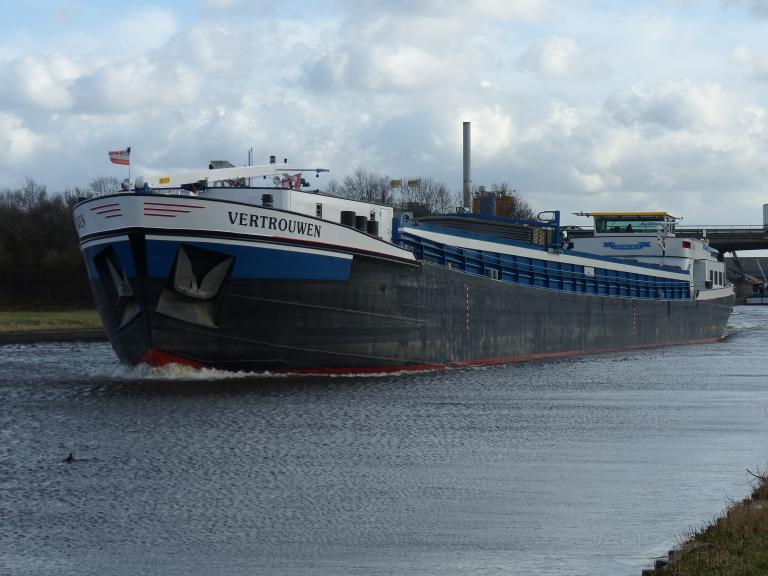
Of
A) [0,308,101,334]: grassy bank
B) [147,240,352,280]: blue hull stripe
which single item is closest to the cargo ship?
[147,240,352,280]: blue hull stripe

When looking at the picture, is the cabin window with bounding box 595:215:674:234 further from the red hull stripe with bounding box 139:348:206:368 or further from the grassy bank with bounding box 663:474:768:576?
the grassy bank with bounding box 663:474:768:576

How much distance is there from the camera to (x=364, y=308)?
26.2 m

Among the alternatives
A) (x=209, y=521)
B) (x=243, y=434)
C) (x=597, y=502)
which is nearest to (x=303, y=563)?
(x=209, y=521)

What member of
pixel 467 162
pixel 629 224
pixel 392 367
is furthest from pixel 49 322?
pixel 392 367

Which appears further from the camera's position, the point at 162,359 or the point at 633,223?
the point at 633,223

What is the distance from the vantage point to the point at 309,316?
24.8 metres

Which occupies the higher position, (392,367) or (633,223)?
(633,223)

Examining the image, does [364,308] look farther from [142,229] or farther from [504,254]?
[504,254]

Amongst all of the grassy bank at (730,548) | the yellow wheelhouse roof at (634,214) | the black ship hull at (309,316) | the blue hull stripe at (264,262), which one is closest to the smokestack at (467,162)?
the yellow wheelhouse roof at (634,214)

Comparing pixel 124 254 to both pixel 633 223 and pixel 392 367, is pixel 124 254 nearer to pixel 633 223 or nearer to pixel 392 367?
pixel 392 367

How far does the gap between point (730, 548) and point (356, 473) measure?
613cm

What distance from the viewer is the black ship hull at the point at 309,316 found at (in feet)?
76.9

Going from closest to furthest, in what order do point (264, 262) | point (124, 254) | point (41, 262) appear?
point (124, 254)
point (264, 262)
point (41, 262)

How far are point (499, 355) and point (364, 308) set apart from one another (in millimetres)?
7835
